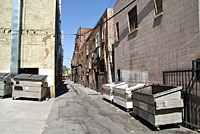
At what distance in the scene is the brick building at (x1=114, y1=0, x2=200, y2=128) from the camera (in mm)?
5479

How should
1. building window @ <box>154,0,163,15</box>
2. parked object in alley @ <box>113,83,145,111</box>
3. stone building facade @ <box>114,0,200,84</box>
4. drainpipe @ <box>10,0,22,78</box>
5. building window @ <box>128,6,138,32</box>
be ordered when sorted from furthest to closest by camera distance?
1. drainpipe @ <box>10,0,22,78</box>
2. building window @ <box>128,6,138,32</box>
3. parked object in alley @ <box>113,83,145,111</box>
4. building window @ <box>154,0,163,15</box>
5. stone building facade @ <box>114,0,200,84</box>

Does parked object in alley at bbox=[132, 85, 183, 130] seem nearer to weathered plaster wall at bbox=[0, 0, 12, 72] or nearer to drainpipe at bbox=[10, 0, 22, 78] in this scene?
drainpipe at bbox=[10, 0, 22, 78]

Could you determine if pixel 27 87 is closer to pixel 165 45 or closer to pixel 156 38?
pixel 156 38

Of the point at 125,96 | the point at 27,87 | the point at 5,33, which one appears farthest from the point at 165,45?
the point at 5,33

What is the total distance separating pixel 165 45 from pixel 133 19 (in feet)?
13.0

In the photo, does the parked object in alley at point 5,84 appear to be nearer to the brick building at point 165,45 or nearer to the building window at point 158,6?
the brick building at point 165,45

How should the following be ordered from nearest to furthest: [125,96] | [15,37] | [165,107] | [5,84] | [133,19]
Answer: [165,107] < [125,96] < [133,19] < [5,84] < [15,37]

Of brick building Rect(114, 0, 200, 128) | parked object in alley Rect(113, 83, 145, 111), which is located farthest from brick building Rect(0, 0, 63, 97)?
brick building Rect(114, 0, 200, 128)

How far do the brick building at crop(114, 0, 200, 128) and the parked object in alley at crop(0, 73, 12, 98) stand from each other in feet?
28.3

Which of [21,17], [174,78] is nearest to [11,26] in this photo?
[21,17]

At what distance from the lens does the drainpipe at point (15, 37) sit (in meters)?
12.3

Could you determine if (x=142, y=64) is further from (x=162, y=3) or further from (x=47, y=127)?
(x=47, y=127)

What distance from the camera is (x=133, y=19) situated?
10195 millimetres

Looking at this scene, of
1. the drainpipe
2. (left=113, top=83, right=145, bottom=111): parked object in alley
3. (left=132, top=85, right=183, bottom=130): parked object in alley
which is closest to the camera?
(left=132, top=85, right=183, bottom=130): parked object in alley
